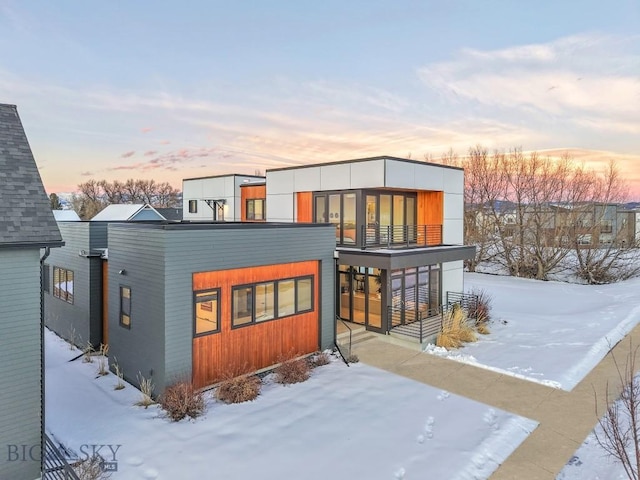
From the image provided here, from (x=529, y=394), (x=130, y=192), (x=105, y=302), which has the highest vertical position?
(x=130, y=192)

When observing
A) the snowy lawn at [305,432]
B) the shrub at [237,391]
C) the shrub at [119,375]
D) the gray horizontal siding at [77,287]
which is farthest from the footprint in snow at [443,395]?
the gray horizontal siding at [77,287]

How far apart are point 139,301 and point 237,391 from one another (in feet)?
10.4

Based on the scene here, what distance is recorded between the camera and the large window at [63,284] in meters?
13.2

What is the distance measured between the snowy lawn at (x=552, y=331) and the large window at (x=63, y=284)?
12.0 metres

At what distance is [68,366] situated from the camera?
11.1m

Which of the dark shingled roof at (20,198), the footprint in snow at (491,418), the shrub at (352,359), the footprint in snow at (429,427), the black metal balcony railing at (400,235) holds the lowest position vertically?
the footprint in snow at (491,418)

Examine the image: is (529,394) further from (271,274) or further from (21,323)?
(21,323)

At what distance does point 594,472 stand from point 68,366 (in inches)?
490

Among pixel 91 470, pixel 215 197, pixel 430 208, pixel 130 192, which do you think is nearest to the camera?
pixel 91 470

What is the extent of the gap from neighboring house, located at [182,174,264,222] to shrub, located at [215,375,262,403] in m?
14.5

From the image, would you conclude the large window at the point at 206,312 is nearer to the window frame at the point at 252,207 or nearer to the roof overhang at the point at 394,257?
the roof overhang at the point at 394,257

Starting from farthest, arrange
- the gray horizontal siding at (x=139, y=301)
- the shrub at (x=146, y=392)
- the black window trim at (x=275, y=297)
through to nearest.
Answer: the black window trim at (x=275, y=297)
the gray horizontal siding at (x=139, y=301)
the shrub at (x=146, y=392)

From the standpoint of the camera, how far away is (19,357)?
235 inches

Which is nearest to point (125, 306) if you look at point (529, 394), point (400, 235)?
point (529, 394)
